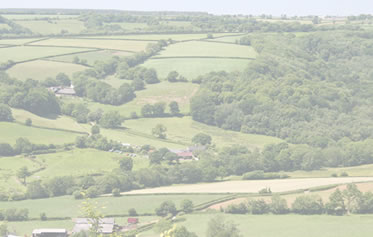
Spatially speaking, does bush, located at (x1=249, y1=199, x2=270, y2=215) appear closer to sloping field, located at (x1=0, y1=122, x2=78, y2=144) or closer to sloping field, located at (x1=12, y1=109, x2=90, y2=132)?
sloping field, located at (x1=0, y1=122, x2=78, y2=144)

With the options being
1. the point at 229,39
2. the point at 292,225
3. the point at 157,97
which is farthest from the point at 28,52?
→ the point at 292,225

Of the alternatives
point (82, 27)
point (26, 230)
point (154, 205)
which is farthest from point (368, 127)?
point (82, 27)

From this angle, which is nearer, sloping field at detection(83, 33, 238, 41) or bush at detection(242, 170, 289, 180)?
bush at detection(242, 170, 289, 180)

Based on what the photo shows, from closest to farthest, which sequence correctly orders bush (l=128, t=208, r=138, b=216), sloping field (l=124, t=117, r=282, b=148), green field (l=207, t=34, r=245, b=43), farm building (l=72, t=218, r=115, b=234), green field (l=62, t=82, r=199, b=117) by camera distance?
→ farm building (l=72, t=218, r=115, b=234), bush (l=128, t=208, r=138, b=216), sloping field (l=124, t=117, r=282, b=148), green field (l=62, t=82, r=199, b=117), green field (l=207, t=34, r=245, b=43)

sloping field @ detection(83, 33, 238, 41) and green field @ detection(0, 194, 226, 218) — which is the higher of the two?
green field @ detection(0, 194, 226, 218)

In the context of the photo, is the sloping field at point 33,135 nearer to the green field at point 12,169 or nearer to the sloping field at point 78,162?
the sloping field at point 78,162

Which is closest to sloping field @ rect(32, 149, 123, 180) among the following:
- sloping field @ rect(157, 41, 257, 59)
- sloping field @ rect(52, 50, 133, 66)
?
sloping field @ rect(52, 50, 133, 66)

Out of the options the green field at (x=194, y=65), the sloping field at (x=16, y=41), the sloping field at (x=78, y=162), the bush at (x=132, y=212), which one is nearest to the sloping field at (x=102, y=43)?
the sloping field at (x=16, y=41)
